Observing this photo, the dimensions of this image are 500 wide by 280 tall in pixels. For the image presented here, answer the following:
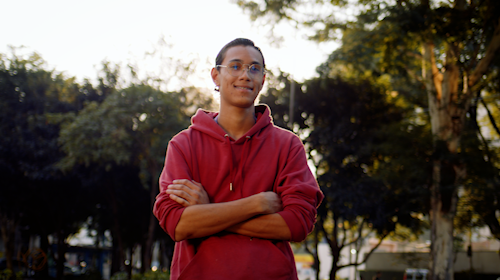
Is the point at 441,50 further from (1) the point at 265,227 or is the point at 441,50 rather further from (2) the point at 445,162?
(1) the point at 265,227

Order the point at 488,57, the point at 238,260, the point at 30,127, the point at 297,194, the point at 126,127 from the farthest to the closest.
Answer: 1. the point at 30,127
2. the point at 126,127
3. the point at 488,57
4. the point at 297,194
5. the point at 238,260

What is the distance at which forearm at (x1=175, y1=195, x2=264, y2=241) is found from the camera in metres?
1.70

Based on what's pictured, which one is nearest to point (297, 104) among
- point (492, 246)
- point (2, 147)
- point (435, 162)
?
point (435, 162)

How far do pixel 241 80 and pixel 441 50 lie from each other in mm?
15504

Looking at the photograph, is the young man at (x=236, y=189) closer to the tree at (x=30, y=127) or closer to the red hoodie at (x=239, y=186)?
the red hoodie at (x=239, y=186)

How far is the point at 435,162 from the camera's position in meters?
14.0

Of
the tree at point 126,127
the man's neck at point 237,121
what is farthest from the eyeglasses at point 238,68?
the tree at point 126,127

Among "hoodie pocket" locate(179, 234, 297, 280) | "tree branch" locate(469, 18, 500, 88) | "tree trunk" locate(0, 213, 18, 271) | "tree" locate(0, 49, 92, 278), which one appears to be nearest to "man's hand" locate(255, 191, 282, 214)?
"hoodie pocket" locate(179, 234, 297, 280)

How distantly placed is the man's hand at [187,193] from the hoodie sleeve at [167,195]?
29 millimetres

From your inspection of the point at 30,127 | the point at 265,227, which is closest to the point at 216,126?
the point at 265,227

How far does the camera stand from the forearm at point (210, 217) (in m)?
1.70

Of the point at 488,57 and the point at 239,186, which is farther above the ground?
the point at 488,57

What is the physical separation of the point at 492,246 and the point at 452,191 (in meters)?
29.0

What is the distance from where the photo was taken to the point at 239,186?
6.04 ft
